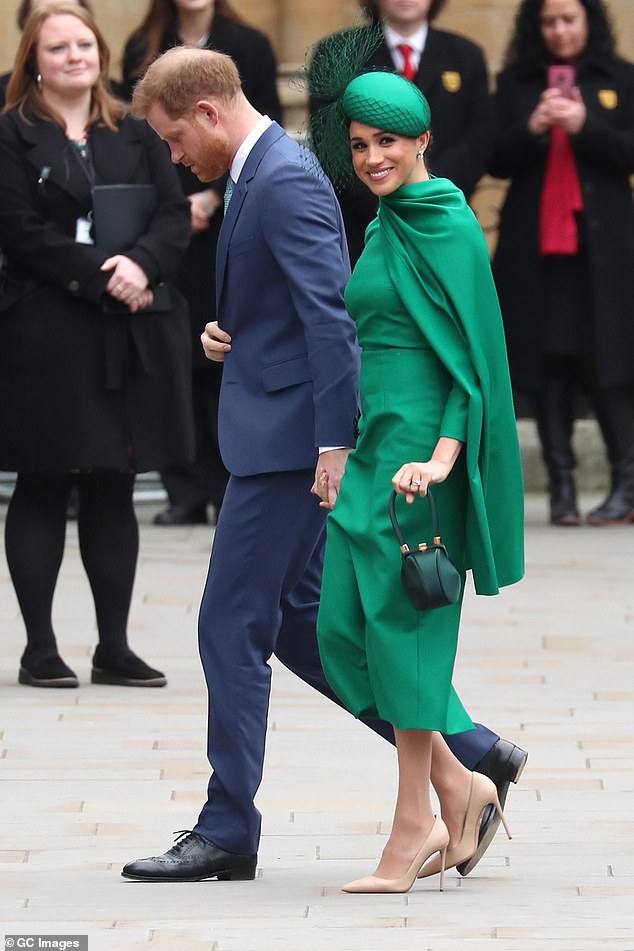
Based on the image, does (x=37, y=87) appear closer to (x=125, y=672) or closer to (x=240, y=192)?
(x=125, y=672)

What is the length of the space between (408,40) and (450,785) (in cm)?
549

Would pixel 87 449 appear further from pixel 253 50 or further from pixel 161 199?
pixel 253 50

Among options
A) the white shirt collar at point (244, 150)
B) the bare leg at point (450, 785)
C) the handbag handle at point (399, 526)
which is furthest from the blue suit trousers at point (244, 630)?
the white shirt collar at point (244, 150)

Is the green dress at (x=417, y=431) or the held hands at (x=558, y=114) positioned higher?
the green dress at (x=417, y=431)

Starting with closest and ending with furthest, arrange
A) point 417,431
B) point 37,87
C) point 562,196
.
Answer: point 417,431 < point 37,87 < point 562,196

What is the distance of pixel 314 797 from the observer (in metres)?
5.33

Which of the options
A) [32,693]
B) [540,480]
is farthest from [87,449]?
[540,480]

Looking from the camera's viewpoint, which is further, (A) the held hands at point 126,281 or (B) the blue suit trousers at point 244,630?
(A) the held hands at point 126,281

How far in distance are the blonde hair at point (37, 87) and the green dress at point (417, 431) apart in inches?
99.7

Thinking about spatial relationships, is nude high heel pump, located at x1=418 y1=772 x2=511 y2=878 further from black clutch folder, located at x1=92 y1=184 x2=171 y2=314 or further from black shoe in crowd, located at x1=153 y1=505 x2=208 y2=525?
black shoe in crowd, located at x1=153 y1=505 x2=208 y2=525

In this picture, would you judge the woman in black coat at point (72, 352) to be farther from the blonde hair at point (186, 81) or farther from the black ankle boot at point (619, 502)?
the black ankle boot at point (619, 502)

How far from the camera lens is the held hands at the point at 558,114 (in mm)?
9297

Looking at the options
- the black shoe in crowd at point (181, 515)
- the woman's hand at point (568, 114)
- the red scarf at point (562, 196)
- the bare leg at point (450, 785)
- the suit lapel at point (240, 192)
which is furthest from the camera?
the black shoe in crowd at point (181, 515)

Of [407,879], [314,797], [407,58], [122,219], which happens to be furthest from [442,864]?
[407,58]
